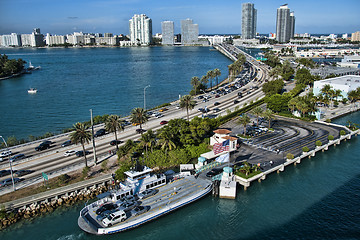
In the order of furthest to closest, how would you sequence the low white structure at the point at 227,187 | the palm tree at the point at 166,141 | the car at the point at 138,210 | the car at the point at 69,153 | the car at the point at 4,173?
the car at the point at 69,153
the palm tree at the point at 166,141
the car at the point at 4,173
the low white structure at the point at 227,187
the car at the point at 138,210

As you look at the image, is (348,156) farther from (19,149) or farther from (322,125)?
(19,149)

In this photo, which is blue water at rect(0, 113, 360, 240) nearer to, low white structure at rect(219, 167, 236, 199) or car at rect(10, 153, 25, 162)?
low white structure at rect(219, 167, 236, 199)

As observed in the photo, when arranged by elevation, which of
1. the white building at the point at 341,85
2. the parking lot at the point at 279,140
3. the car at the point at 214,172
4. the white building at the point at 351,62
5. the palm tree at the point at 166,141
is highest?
the white building at the point at 351,62

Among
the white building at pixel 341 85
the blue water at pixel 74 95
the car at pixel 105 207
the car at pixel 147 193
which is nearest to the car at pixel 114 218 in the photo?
the car at pixel 105 207

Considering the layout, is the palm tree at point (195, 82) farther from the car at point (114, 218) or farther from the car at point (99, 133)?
the car at point (114, 218)

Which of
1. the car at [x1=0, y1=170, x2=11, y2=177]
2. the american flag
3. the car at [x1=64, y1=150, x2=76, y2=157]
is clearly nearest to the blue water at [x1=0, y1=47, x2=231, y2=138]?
the car at [x1=64, y1=150, x2=76, y2=157]
